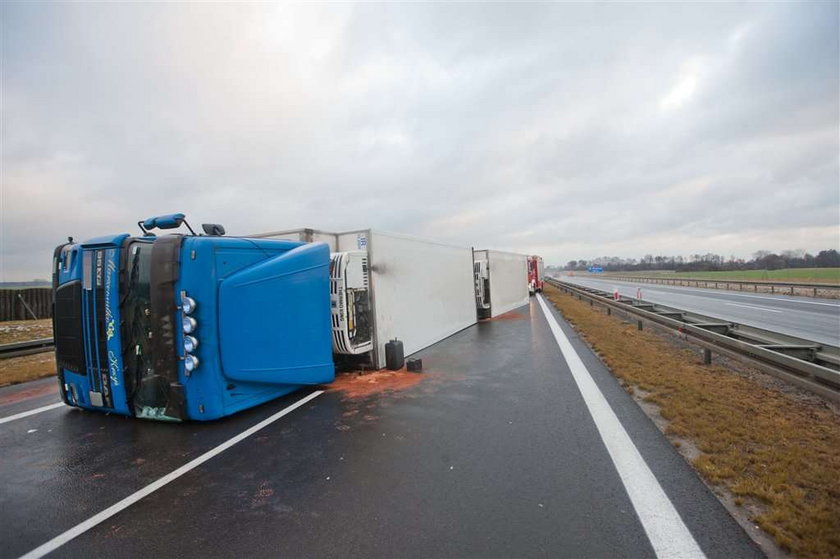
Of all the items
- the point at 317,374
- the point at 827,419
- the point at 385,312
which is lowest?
the point at 827,419

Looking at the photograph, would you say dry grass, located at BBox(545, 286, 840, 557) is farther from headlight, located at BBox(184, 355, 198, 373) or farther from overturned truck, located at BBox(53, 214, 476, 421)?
headlight, located at BBox(184, 355, 198, 373)

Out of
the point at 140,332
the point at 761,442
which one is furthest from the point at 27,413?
the point at 761,442

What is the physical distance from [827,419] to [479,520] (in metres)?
4.55

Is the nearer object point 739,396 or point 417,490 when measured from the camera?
point 417,490

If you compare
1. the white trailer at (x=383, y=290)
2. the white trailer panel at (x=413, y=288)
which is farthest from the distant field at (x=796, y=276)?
the white trailer at (x=383, y=290)

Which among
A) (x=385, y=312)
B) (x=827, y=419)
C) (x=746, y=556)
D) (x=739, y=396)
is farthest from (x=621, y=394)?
(x=385, y=312)

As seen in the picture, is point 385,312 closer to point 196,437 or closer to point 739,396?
point 196,437

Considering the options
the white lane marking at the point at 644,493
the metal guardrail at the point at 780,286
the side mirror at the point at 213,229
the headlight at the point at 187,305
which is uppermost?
the side mirror at the point at 213,229

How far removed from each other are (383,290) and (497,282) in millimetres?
10841

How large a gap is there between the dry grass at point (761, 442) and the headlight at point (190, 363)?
5.25 meters

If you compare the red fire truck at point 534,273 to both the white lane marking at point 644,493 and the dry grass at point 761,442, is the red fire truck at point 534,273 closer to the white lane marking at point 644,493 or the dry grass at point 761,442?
the dry grass at point 761,442

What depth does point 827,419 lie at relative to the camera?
432 centimetres

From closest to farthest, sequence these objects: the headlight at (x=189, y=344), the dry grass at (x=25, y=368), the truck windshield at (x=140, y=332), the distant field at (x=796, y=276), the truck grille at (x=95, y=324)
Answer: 1. the headlight at (x=189, y=344)
2. the truck windshield at (x=140, y=332)
3. the truck grille at (x=95, y=324)
4. the dry grass at (x=25, y=368)
5. the distant field at (x=796, y=276)

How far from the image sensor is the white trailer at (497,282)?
16156 millimetres
